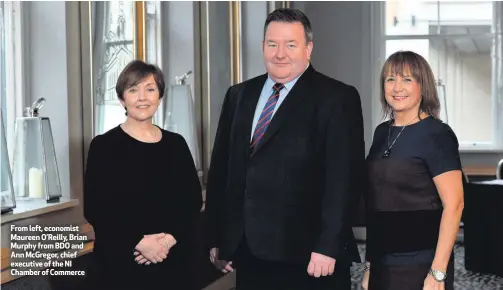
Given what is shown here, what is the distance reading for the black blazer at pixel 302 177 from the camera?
210 cm

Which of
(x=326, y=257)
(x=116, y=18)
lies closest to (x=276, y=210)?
(x=326, y=257)

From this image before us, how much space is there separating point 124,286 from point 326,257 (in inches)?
26.0

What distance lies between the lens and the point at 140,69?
2.30 metres

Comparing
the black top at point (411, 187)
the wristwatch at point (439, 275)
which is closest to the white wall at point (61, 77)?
the black top at point (411, 187)

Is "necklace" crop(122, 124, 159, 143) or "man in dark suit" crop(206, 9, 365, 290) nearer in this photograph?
"man in dark suit" crop(206, 9, 365, 290)

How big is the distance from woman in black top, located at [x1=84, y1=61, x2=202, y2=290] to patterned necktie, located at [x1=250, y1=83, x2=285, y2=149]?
0.30m

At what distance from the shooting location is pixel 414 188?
2.08 metres

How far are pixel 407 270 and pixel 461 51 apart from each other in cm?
541

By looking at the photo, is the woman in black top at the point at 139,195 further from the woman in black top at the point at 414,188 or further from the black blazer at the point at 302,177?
the woman in black top at the point at 414,188

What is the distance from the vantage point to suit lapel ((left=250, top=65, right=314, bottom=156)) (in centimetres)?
214

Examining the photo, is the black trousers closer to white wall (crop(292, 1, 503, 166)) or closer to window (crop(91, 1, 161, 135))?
window (crop(91, 1, 161, 135))

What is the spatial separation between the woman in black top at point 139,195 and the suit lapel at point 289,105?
33cm

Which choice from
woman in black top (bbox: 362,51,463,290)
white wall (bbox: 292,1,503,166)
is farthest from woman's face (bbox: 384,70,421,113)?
white wall (bbox: 292,1,503,166)

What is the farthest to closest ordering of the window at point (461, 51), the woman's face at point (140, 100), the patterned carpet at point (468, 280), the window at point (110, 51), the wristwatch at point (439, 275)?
the window at point (461, 51)
the patterned carpet at point (468, 280)
the window at point (110, 51)
the woman's face at point (140, 100)
the wristwatch at point (439, 275)
